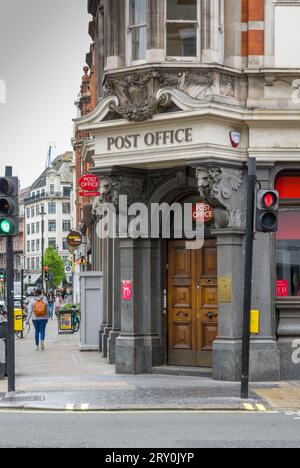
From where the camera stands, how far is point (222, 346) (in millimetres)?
17172

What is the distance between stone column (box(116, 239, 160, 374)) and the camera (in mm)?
18453

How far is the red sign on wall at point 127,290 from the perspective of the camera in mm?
18609

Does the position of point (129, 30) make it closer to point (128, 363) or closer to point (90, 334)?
point (128, 363)

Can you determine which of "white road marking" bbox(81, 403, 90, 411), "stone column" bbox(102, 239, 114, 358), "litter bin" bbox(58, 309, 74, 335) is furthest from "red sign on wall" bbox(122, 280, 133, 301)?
"litter bin" bbox(58, 309, 74, 335)

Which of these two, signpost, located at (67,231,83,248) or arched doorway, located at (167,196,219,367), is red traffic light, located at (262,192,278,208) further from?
signpost, located at (67,231,83,248)

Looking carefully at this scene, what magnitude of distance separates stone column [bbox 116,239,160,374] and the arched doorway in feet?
1.28

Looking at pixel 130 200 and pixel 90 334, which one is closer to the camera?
pixel 130 200

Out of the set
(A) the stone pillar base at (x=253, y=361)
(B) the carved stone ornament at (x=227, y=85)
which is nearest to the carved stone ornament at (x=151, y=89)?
(B) the carved stone ornament at (x=227, y=85)

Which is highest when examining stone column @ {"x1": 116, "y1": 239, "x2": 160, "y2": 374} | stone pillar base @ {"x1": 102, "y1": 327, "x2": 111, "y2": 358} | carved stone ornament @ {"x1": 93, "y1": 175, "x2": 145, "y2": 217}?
carved stone ornament @ {"x1": 93, "y1": 175, "x2": 145, "y2": 217}

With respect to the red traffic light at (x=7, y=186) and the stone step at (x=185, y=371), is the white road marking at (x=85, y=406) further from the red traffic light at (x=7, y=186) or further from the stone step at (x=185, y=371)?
the stone step at (x=185, y=371)
